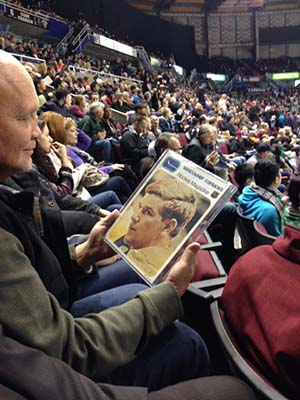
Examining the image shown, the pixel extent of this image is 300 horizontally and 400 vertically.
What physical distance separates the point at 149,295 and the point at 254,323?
0.29 m

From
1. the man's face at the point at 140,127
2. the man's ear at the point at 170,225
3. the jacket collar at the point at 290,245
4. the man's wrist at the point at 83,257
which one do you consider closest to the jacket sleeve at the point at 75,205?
the man's wrist at the point at 83,257

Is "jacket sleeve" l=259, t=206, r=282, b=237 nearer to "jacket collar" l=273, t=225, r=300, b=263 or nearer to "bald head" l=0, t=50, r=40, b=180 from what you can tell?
"jacket collar" l=273, t=225, r=300, b=263

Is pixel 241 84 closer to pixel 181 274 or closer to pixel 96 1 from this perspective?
pixel 96 1

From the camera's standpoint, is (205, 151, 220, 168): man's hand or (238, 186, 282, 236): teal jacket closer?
(238, 186, 282, 236): teal jacket

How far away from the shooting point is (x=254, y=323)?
949mm

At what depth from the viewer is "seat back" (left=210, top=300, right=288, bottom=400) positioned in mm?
772

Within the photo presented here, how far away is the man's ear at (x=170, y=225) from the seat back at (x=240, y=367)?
27 centimetres

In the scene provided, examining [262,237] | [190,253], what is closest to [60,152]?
[262,237]

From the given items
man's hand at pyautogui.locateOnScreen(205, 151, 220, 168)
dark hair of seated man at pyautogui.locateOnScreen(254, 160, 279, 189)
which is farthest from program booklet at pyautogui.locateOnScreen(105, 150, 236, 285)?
man's hand at pyautogui.locateOnScreen(205, 151, 220, 168)

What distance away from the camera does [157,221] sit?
104cm

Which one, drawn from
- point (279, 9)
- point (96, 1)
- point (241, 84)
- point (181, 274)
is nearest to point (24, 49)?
point (96, 1)

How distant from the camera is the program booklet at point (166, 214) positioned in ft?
3.17

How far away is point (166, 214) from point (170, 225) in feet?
0.13

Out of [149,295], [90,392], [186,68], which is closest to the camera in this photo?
[90,392]
